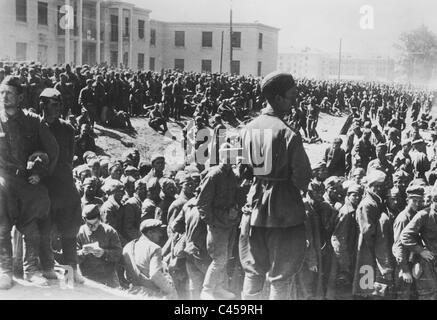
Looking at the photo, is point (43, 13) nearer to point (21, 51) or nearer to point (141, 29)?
point (21, 51)

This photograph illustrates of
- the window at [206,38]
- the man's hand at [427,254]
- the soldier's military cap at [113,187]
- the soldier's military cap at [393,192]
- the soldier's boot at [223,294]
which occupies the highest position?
the window at [206,38]

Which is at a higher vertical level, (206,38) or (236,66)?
(206,38)

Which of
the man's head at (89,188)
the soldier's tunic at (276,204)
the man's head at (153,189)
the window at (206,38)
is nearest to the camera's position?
the soldier's tunic at (276,204)

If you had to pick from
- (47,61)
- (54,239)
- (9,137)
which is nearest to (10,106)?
(9,137)

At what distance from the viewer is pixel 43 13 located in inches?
1121

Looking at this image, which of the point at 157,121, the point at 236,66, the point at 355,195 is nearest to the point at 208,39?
the point at 236,66

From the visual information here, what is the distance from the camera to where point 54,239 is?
5582 mm

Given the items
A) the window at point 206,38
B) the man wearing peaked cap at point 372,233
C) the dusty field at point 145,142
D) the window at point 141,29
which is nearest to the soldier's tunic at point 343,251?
the man wearing peaked cap at point 372,233

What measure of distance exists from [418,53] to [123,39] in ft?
55.5

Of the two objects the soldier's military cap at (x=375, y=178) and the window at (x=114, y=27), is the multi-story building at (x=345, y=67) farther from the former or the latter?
the soldier's military cap at (x=375, y=178)

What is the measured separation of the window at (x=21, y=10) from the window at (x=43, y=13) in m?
1.10

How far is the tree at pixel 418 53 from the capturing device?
22.2 m
